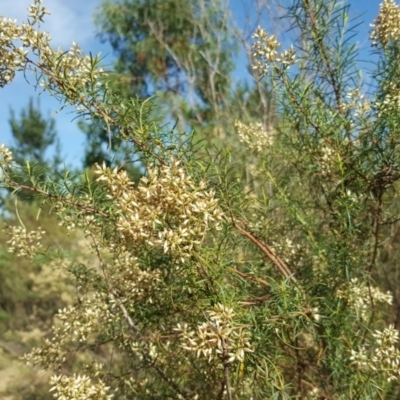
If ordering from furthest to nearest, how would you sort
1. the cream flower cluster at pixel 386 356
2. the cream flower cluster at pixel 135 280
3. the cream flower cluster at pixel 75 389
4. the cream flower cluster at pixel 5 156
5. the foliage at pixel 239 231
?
the cream flower cluster at pixel 135 280 → the cream flower cluster at pixel 386 356 → the cream flower cluster at pixel 75 389 → the cream flower cluster at pixel 5 156 → the foliage at pixel 239 231

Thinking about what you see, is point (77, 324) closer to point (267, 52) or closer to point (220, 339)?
point (220, 339)

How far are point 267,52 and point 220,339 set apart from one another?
940mm

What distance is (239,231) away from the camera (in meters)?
1.61

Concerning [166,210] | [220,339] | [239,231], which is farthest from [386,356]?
[166,210]

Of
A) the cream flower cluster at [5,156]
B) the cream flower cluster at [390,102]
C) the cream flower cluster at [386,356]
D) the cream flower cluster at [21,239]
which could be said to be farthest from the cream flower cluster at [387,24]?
the cream flower cluster at [21,239]

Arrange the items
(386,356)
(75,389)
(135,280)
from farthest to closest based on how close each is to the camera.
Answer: (135,280), (386,356), (75,389)

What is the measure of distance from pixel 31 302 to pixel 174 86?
28.7 feet

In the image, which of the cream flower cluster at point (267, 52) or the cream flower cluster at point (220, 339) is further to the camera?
the cream flower cluster at point (267, 52)

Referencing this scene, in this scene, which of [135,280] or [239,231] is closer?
[239,231]

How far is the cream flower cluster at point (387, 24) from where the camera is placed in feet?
5.68

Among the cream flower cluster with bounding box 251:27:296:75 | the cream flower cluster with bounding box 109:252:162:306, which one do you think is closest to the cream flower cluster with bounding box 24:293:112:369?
the cream flower cluster with bounding box 109:252:162:306

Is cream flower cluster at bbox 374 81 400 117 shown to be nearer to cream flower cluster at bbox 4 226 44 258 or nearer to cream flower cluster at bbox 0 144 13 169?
cream flower cluster at bbox 0 144 13 169

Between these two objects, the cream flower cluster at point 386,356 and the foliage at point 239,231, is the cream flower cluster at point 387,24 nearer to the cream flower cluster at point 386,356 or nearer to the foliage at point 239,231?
the foliage at point 239,231

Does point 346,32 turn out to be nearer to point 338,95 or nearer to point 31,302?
point 338,95
